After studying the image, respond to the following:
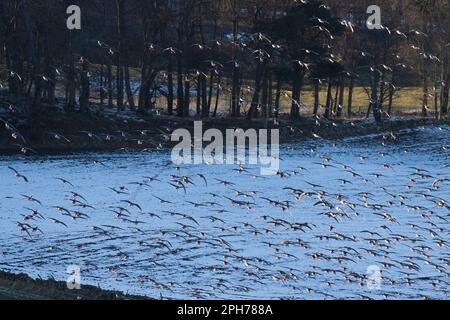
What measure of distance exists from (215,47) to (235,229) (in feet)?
104

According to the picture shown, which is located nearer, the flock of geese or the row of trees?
the flock of geese

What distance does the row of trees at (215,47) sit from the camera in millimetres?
44062

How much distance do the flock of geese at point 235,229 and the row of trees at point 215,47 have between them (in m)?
13.1

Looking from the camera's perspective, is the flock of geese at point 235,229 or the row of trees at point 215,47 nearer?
the flock of geese at point 235,229

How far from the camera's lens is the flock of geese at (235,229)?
15.2 m

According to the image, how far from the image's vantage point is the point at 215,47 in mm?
50469

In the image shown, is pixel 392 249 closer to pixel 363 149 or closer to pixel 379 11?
pixel 363 149

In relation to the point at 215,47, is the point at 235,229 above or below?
below

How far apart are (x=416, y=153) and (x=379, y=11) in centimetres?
1686

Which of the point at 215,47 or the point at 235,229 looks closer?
the point at 235,229

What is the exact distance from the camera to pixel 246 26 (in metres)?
53.4

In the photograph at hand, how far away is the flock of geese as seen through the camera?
49.9 feet

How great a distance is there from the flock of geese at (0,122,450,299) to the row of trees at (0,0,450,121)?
13.1 meters
